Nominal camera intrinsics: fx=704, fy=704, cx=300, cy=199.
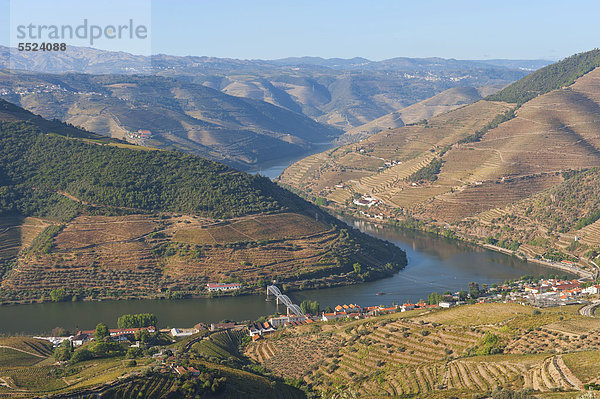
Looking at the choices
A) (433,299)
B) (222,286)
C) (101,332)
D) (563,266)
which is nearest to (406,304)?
(433,299)

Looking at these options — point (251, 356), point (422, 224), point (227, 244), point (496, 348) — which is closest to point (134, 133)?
point (422, 224)

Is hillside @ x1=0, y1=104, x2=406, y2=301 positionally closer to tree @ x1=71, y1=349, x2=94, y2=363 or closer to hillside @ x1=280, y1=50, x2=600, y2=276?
tree @ x1=71, y1=349, x2=94, y2=363

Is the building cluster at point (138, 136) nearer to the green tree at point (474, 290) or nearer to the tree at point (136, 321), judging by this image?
the tree at point (136, 321)

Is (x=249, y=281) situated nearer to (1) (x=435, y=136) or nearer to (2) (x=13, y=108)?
(2) (x=13, y=108)

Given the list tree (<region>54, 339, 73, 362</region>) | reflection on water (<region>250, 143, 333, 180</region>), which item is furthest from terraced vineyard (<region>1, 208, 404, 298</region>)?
reflection on water (<region>250, 143, 333, 180</region>)

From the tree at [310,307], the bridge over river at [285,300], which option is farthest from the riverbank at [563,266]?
the bridge over river at [285,300]

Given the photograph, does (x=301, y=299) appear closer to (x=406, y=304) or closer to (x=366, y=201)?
(x=406, y=304)
